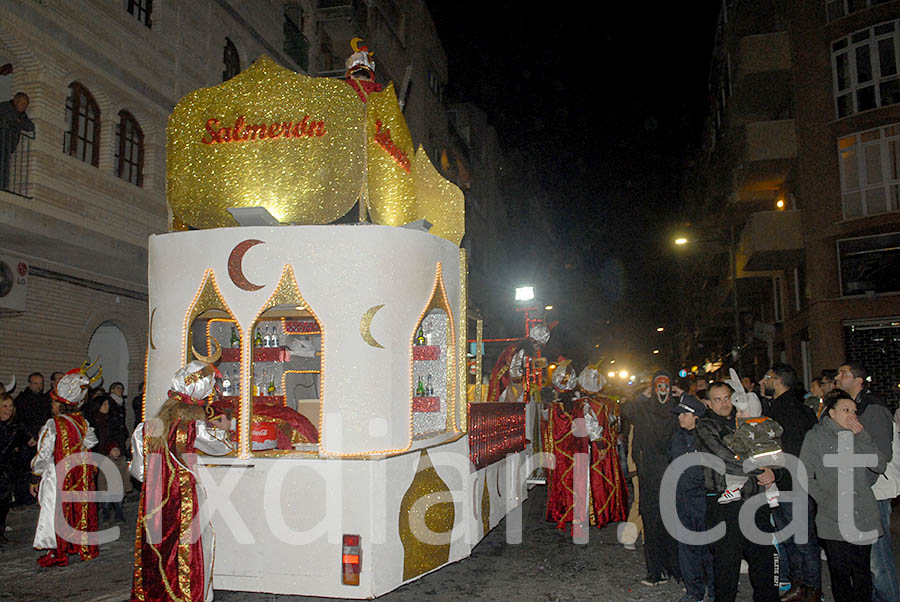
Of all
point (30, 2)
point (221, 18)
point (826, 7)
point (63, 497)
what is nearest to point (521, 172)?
point (826, 7)

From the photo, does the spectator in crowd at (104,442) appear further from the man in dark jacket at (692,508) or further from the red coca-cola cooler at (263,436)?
the man in dark jacket at (692,508)

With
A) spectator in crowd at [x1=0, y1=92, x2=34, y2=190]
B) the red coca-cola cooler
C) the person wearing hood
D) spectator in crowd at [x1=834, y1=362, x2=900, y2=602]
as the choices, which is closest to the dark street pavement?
the person wearing hood

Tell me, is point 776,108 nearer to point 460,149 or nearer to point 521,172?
point 460,149

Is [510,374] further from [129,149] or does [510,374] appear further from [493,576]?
[129,149]

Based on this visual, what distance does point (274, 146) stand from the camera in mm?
5941

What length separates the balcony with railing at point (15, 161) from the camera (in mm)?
10859

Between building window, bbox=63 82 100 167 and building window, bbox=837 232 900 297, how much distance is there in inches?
721

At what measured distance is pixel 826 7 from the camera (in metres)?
19.5

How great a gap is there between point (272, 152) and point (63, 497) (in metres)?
4.85

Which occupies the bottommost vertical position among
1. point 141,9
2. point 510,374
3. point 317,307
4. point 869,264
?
point 510,374

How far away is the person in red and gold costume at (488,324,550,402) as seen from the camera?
1111 cm

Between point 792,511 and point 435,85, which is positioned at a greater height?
point 435,85

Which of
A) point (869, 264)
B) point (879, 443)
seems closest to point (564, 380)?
point (879, 443)

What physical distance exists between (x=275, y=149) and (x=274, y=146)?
0.09ft
